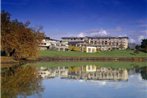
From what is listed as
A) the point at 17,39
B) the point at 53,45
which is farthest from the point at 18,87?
the point at 53,45

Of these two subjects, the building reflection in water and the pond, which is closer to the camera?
the pond

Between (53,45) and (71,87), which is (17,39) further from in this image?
(53,45)

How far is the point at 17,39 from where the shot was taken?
4228 cm

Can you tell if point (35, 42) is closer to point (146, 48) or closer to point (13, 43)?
point (13, 43)

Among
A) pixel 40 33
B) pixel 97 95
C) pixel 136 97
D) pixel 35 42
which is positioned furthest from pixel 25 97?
pixel 40 33

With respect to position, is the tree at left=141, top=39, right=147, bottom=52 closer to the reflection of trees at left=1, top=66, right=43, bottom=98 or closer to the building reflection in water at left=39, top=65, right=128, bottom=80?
the building reflection in water at left=39, top=65, right=128, bottom=80

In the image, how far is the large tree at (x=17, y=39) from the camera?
3972 centimetres

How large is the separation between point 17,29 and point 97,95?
105 ft

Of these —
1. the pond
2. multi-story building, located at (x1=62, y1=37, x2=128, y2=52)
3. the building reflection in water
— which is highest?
multi-story building, located at (x1=62, y1=37, x2=128, y2=52)

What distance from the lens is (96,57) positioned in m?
68.1

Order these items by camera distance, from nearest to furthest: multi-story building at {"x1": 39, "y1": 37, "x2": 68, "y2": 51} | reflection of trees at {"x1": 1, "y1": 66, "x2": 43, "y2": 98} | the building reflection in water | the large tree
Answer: reflection of trees at {"x1": 1, "y1": 66, "x2": 43, "y2": 98}, the building reflection in water, the large tree, multi-story building at {"x1": 39, "y1": 37, "x2": 68, "y2": 51}

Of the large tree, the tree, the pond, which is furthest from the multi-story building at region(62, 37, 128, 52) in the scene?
the pond

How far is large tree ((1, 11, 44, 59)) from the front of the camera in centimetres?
3972

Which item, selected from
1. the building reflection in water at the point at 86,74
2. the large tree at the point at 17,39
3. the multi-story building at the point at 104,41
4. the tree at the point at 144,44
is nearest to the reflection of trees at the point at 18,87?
the building reflection in water at the point at 86,74
